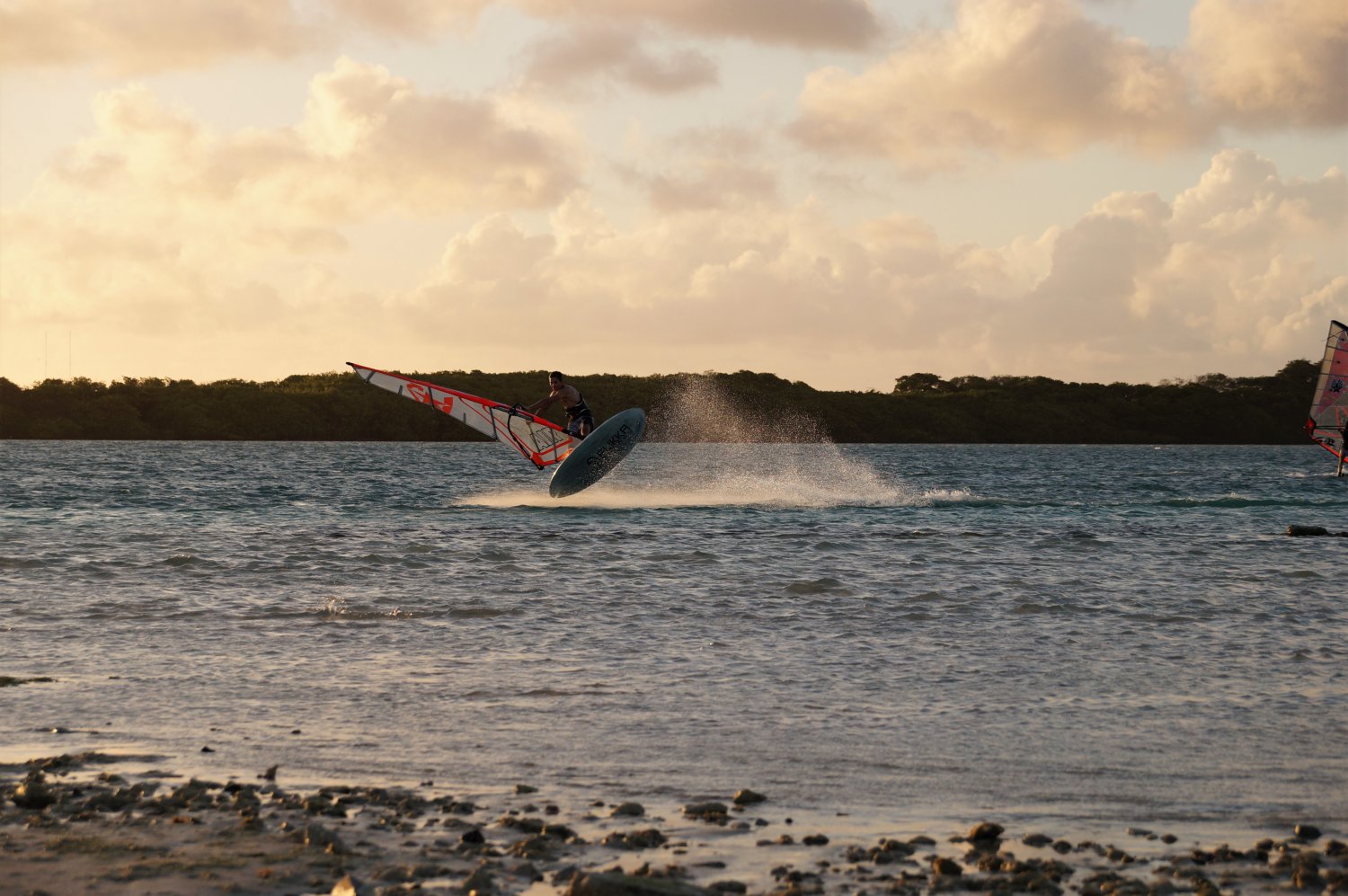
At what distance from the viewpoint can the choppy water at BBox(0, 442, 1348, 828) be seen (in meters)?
8.22

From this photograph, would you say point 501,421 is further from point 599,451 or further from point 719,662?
point 719,662

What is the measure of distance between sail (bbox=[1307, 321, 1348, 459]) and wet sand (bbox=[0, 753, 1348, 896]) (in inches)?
1894

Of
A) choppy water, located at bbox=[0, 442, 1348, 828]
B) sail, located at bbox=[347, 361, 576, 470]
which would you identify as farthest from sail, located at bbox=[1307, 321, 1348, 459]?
sail, located at bbox=[347, 361, 576, 470]

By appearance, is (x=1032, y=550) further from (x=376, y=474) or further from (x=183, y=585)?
(x=376, y=474)

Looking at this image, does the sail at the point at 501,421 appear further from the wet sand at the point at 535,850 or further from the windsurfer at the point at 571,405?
the wet sand at the point at 535,850

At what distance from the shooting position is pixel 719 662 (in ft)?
40.0

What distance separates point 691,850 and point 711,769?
178cm

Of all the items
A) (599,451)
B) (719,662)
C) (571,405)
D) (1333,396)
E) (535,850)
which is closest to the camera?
(535,850)

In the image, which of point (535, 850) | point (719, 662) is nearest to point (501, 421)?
point (719, 662)

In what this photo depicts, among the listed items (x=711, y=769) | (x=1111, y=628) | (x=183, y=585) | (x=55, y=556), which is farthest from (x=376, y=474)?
(x=711, y=769)

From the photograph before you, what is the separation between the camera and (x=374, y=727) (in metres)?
9.32

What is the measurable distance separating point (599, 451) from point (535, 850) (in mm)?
26175

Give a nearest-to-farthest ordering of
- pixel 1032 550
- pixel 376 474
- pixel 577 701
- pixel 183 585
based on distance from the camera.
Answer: pixel 577 701
pixel 183 585
pixel 1032 550
pixel 376 474

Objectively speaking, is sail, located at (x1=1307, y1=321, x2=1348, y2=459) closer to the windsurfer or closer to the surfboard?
the surfboard
